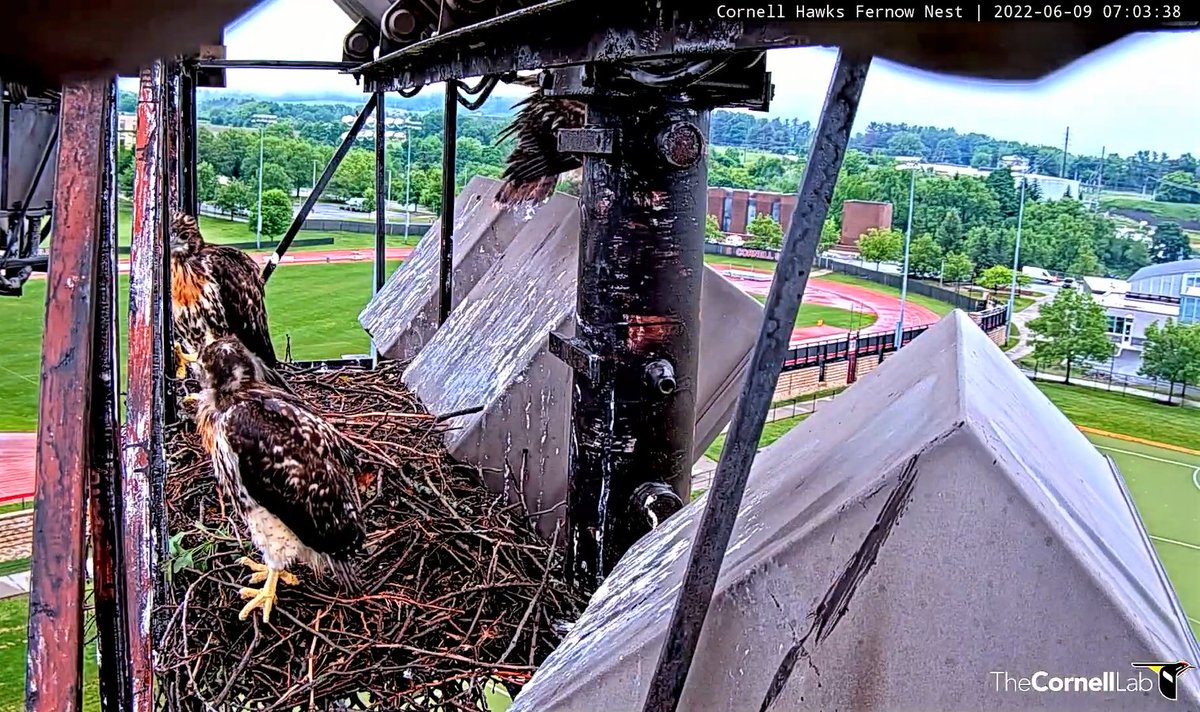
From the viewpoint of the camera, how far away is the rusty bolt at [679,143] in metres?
2.54

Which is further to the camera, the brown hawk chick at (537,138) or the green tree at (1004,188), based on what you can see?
the green tree at (1004,188)

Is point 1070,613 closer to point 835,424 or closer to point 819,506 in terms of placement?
point 819,506

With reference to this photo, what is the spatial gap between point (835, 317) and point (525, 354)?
13190 mm

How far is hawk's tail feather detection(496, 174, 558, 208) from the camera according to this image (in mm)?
4770

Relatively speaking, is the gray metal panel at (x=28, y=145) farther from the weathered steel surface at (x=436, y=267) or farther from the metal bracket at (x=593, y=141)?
the metal bracket at (x=593, y=141)

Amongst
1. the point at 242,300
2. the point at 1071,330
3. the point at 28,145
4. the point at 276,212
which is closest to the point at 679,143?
the point at 242,300

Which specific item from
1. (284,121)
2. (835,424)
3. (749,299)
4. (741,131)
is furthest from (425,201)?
(835,424)

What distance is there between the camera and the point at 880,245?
8.59 m

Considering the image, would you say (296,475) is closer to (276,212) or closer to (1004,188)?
(1004,188)

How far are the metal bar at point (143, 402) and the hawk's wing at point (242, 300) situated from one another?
3026mm

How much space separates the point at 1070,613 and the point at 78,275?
3.97 ft

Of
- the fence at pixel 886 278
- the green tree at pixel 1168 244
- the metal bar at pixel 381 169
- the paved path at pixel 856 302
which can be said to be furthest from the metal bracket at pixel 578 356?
the paved path at pixel 856 302

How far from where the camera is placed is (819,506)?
1.36m

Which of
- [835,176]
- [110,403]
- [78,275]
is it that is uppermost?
[835,176]
